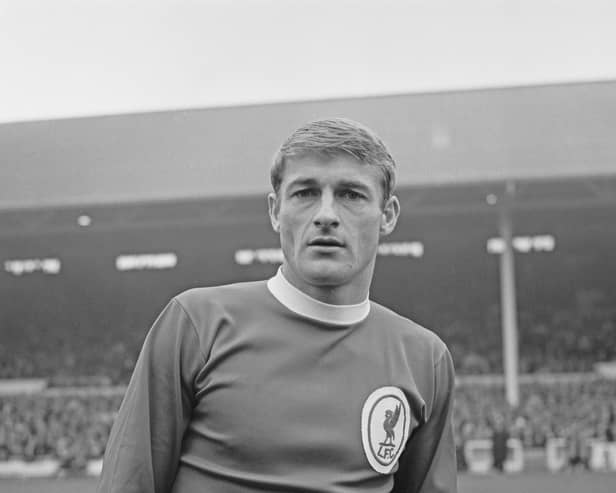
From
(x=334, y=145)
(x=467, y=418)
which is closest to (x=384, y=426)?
(x=334, y=145)

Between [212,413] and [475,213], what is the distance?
21281 millimetres

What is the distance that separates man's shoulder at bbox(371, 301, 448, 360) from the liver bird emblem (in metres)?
0.17

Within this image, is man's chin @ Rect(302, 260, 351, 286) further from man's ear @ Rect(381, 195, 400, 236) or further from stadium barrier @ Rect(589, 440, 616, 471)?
stadium barrier @ Rect(589, 440, 616, 471)

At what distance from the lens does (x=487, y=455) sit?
14641 mm

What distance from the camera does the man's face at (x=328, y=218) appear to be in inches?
77.9

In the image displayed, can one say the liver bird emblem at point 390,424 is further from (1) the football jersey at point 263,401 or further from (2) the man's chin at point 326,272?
(2) the man's chin at point 326,272

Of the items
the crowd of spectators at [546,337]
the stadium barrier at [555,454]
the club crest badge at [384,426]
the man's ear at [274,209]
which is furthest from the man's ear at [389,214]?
the crowd of spectators at [546,337]

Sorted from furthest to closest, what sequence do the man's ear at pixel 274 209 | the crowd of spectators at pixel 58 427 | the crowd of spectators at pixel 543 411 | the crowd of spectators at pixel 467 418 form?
the crowd of spectators at pixel 58 427, the crowd of spectators at pixel 467 418, the crowd of spectators at pixel 543 411, the man's ear at pixel 274 209

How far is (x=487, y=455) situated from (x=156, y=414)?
13357mm

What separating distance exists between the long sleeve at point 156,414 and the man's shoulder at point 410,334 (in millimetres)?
436

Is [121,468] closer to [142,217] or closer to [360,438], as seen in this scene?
[360,438]

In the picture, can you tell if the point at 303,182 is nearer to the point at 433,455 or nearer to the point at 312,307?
the point at 312,307

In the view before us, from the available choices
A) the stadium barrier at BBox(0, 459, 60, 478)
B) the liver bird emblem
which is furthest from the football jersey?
the stadium barrier at BBox(0, 459, 60, 478)

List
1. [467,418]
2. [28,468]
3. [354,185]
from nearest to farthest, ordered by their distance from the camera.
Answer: [354,185] < [28,468] < [467,418]
